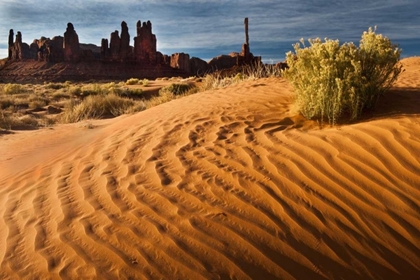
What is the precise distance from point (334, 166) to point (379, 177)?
1.47 ft

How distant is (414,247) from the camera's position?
3.10 meters

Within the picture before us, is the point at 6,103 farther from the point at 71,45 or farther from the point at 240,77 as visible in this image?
the point at 71,45

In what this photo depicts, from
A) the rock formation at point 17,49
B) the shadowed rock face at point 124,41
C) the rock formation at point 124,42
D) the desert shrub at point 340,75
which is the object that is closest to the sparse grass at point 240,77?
the desert shrub at point 340,75

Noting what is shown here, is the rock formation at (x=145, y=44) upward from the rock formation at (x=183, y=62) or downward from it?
upward

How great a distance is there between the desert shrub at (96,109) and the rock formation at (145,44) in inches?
2668

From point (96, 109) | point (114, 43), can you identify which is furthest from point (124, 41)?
point (96, 109)

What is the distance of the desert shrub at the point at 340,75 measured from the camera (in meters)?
5.58

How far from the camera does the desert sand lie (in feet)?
9.62

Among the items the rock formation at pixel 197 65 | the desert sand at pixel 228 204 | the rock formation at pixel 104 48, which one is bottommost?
the desert sand at pixel 228 204

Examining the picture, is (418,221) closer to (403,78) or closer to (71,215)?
(71,215)

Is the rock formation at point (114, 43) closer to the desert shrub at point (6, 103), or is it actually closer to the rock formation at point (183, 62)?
the rock formation at point (183, 62)

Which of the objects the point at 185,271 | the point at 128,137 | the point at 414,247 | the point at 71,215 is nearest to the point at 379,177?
the point at 414,247

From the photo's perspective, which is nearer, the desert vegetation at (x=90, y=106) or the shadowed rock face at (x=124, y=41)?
the desert vegetation at (x=90, y=106)

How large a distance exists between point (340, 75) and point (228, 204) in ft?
11.3
